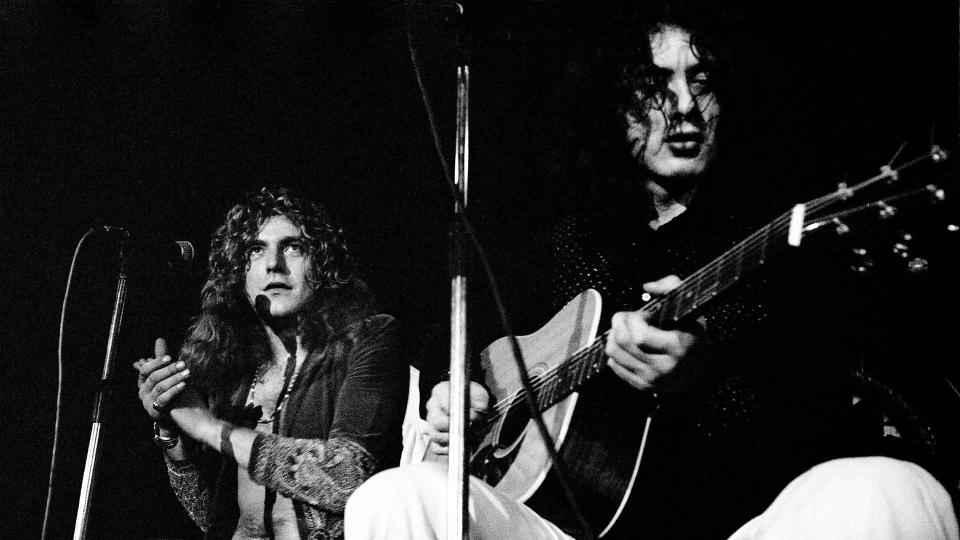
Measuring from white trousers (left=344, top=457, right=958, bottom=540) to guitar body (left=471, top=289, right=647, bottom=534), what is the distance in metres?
0.28

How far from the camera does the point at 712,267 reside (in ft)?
6.07

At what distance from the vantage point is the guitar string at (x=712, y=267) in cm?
168

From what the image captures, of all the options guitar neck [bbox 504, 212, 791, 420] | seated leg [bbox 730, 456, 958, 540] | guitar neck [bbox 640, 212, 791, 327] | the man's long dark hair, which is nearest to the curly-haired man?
guitar neck [bbox 504, 212, 791, 420]

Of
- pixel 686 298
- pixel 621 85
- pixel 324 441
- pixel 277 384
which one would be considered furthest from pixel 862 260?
pixel 277 384

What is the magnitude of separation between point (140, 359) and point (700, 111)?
1709 mm

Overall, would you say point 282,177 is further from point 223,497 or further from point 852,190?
point 852,190

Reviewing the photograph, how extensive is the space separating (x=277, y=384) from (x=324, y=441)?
231 millimetres

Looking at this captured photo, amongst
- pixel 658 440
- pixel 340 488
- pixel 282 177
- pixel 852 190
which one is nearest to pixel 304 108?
pixel 282 177

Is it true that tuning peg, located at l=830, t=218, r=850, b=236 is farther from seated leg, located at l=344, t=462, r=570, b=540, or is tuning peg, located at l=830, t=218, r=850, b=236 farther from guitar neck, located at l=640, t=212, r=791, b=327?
seated leg, located at l=344, t=462, r=570, b=540

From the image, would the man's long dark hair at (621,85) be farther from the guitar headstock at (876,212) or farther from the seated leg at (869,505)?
the seated leg at (869,505)

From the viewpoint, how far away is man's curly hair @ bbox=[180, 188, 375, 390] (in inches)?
97.6

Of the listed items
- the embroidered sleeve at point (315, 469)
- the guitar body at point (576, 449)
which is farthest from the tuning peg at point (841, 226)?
the embroidered sleeve at point (315, 469)

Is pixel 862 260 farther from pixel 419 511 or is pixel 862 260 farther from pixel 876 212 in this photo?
pixel 419 511

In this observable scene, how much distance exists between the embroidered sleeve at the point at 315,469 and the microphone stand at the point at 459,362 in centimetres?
87
